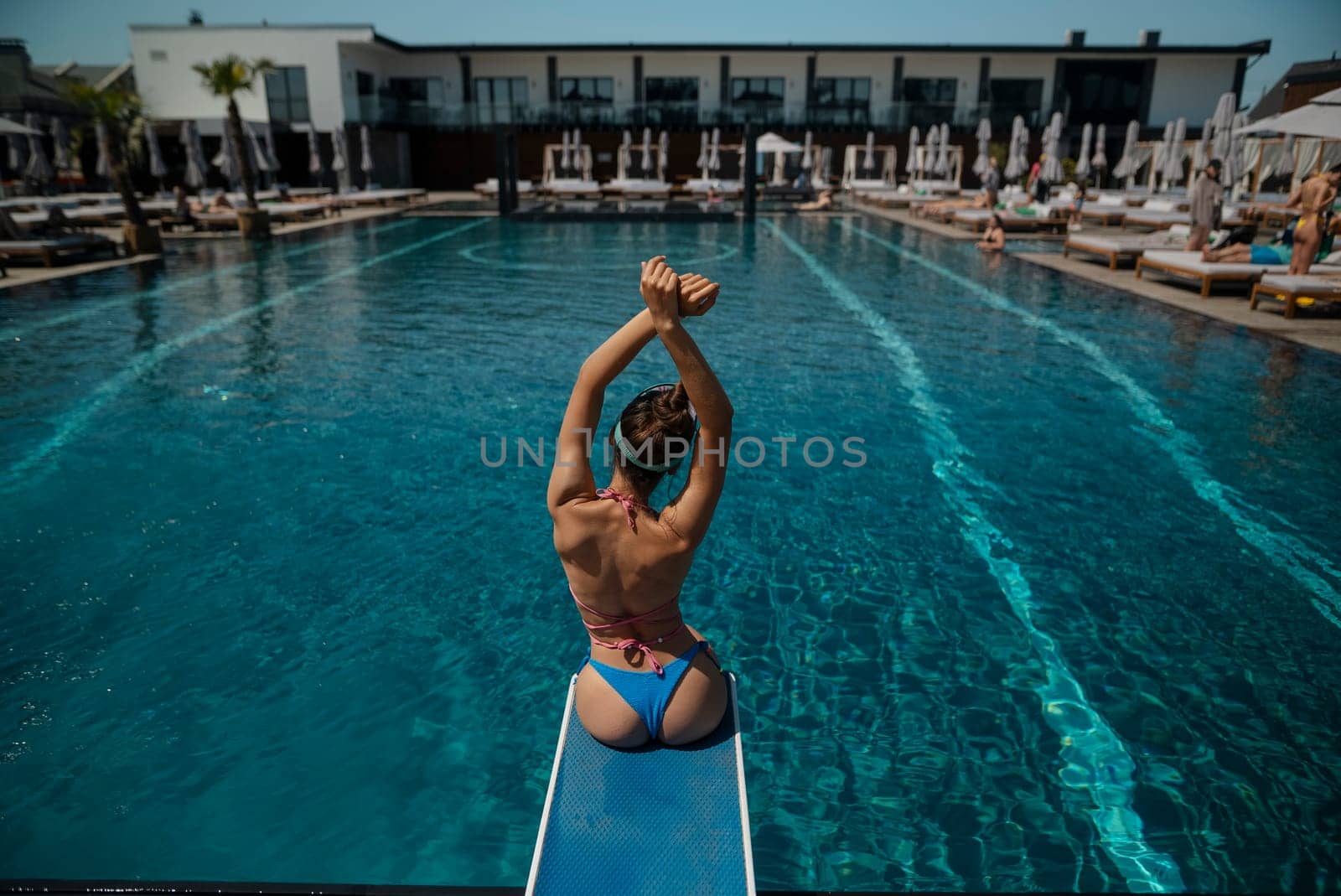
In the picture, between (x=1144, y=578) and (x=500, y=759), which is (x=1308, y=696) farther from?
(x=500, y=759)

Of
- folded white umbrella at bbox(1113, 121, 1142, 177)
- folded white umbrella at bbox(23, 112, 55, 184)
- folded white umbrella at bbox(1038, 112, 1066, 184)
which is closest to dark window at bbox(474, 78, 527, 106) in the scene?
folded white umbrella at bbox(23, 112, 55, 184)

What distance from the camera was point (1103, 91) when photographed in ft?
138

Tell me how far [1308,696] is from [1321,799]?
30.3 inches

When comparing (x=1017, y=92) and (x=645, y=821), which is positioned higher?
(x=1017, y=92)

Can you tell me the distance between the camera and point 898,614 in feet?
15.4

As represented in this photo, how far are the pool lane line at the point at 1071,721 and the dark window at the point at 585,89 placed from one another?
38038 mm

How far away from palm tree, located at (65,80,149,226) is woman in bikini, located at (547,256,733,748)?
1924 centimetres

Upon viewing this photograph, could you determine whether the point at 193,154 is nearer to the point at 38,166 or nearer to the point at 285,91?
the point at 38,166

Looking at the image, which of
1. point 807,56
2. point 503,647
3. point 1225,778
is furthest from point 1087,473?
point 807,56

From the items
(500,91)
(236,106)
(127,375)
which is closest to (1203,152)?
(236,106)

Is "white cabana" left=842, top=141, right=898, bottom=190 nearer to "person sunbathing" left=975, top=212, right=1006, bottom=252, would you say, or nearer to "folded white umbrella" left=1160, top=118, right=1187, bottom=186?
"folded white umbrella" left=1160, top=118, right=1187, bottom=186

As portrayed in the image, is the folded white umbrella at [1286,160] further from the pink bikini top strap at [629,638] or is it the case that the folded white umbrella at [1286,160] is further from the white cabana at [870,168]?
the pink bikini top strap at [629,638]

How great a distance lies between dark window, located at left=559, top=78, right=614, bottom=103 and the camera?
41375mm

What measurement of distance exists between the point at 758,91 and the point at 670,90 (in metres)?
4.09
